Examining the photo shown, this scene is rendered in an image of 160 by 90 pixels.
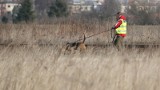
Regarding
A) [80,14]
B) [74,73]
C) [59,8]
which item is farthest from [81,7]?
[74,73]

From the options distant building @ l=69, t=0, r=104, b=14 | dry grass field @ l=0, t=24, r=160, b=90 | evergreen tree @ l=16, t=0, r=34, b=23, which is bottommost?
Answer: distant building @ l=69, t=0, r=104, b=14

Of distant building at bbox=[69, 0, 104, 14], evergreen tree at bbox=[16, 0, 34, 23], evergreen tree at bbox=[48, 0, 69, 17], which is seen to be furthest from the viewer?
distant building at bbox=[69, 0, 104, 14]

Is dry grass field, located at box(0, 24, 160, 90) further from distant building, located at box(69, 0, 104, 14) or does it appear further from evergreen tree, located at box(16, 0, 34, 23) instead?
distant building, located at box(69, 0, 104, 14)

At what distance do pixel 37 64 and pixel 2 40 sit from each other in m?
11.6

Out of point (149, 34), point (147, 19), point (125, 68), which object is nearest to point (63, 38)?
point (149, 34)

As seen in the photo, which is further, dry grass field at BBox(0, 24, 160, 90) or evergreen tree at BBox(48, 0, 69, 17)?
evergreen tree at BBox(48, 0, 69, 17)

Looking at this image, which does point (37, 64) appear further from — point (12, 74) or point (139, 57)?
point (139, 57)

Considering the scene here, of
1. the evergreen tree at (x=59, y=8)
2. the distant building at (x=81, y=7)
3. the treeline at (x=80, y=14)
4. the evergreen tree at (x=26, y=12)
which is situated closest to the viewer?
the treeline at (x=80, y=14)

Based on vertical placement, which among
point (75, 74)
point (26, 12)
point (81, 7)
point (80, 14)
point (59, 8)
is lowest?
point (81, 7)

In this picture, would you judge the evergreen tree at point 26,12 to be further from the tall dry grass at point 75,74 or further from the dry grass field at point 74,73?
the tall dry grass at point 75,74

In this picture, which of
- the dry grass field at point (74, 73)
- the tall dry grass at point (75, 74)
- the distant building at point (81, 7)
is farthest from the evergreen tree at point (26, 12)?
the tall dry grass at point (75, 74)

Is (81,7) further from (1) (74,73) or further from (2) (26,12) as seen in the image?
(1) (74,73)

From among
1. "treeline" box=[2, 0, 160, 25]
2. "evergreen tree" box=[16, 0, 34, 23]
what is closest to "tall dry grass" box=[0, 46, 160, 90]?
"treeline" box=[2, 0, 160, 25]

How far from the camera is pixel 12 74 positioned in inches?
293
